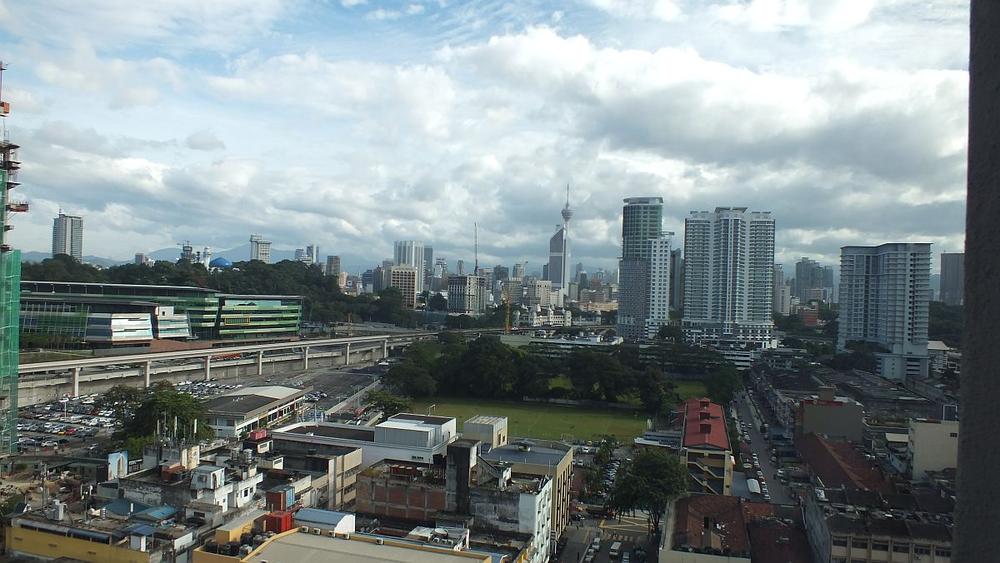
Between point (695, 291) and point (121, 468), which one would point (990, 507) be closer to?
point (121, 468)

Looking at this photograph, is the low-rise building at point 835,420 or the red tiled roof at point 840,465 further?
the low-rise building at point 835,420

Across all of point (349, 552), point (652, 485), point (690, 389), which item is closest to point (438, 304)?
point (690, 389)

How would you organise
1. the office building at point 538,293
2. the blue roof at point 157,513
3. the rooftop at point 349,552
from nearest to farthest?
the rooftop at point 349,552
the blue roof at point 157,513
the office building at point 538,293

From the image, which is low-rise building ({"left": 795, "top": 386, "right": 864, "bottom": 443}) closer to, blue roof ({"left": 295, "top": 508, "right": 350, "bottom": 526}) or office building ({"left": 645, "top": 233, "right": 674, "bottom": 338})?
blue roof ({"left": 295, "top": 508, "right": 350, "bottom": 526})

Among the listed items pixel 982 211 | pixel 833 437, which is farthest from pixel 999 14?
pixel 833 437

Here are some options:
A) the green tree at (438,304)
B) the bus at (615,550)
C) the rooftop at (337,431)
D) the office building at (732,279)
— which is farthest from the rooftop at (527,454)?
the green tree at (438,304)

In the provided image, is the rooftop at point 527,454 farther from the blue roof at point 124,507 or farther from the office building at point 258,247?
the office building at point 258,247

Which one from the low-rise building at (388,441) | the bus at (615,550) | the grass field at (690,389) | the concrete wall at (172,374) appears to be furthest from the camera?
the grass field at (690,389)

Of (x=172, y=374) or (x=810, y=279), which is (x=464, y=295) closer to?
(x=172, y=374)
